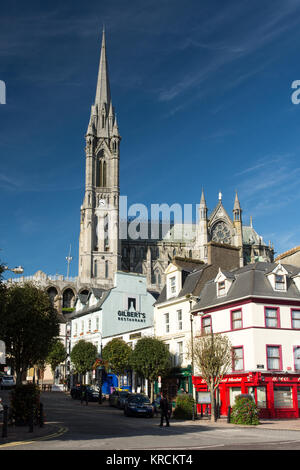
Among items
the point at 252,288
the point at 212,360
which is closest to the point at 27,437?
the point at 212,360

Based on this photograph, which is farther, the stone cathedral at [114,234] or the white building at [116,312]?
the stone cathedral at [114,234]

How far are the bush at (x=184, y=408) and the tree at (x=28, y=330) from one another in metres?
8.26

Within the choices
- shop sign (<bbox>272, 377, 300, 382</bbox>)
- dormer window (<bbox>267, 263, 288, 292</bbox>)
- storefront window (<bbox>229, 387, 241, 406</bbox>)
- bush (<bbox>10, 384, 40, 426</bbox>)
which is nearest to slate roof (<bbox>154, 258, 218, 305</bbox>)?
dormer window (<bbox>267, 263, 288, 292</bbox>)

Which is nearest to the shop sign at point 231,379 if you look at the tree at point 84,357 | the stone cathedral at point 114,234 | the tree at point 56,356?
the tree at point 84,357

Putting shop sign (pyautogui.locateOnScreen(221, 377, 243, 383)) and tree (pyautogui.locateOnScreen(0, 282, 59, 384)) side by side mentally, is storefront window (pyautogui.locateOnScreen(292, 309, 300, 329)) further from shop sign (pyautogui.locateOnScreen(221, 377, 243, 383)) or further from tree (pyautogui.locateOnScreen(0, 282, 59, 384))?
tree (pyautogui.locateOnScreen(0, 282, 59, 384))

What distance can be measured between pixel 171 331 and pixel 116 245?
7518 centimetres

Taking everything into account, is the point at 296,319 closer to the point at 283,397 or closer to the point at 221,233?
the point at 283,397

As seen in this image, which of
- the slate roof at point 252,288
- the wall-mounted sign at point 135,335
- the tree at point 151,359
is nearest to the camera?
the slate roof at point 252,288

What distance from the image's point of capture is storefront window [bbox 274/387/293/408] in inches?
1181

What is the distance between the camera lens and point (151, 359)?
120ft

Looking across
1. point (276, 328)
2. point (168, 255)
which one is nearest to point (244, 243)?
point (168, 255)

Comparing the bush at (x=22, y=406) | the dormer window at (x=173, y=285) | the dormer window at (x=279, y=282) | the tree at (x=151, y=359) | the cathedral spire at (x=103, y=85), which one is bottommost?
the bush at (x=22, y=406)

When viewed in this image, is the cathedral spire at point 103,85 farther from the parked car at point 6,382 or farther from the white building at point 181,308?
the white building at point 181,308

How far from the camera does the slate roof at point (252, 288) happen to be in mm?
31947
